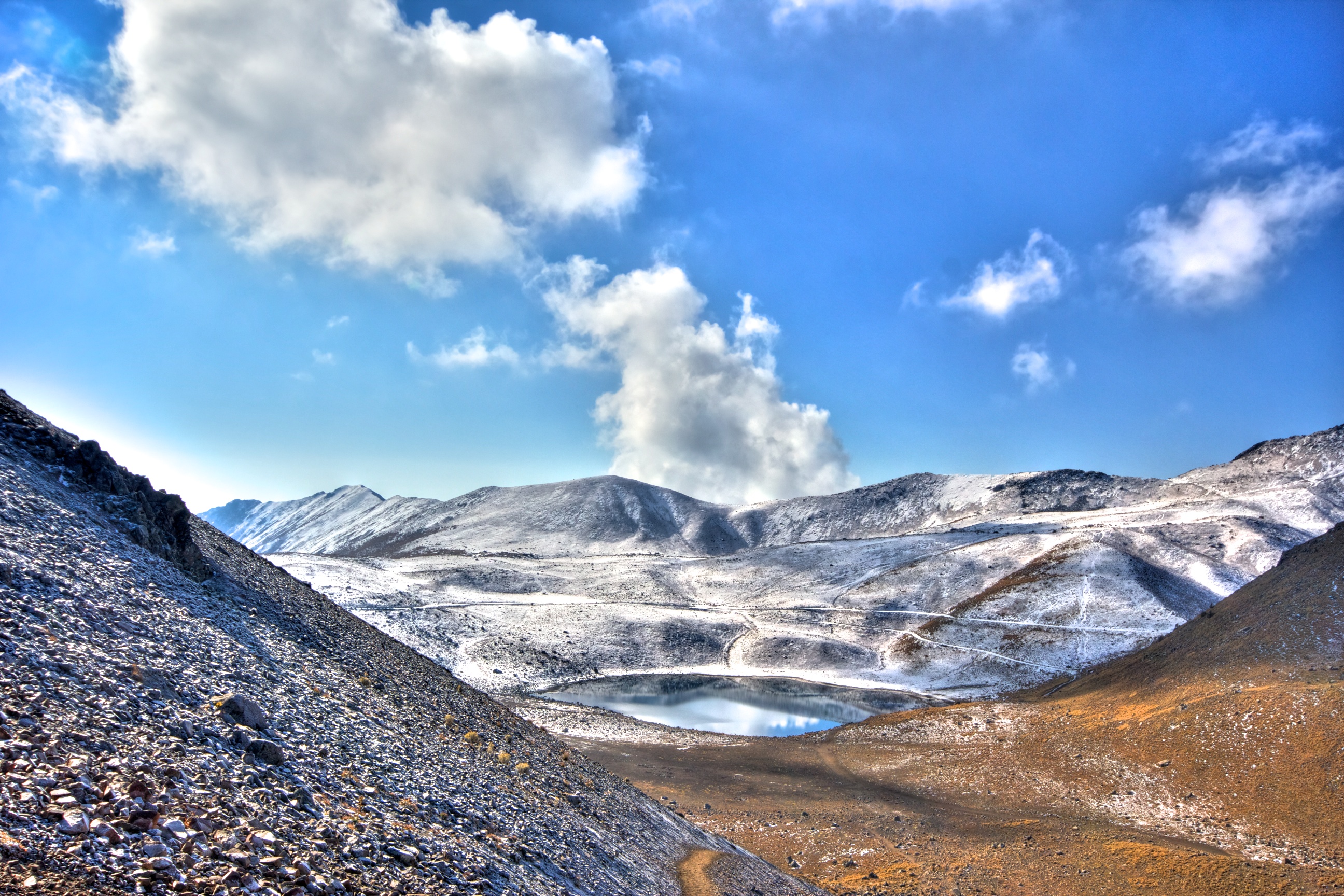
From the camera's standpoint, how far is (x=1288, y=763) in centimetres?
2742

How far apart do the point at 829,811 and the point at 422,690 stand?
68.0 feet

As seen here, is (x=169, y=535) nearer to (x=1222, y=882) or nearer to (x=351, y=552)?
(x=1222, y=882)

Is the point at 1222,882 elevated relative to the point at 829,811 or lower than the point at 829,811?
elevated

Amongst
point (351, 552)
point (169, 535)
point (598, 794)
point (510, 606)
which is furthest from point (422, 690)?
point (351, 552)

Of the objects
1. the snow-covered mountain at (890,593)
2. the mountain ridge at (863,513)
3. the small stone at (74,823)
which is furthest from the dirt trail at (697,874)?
the mountain ridge at (863,513)

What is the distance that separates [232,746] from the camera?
10.7 metres

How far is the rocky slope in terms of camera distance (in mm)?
7695

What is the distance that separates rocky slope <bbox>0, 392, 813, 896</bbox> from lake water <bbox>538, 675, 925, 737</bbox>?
32776 millimetres

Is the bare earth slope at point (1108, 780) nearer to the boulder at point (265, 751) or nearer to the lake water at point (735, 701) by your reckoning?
the lake water at point (735, 701)

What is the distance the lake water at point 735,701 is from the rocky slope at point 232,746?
3278cm

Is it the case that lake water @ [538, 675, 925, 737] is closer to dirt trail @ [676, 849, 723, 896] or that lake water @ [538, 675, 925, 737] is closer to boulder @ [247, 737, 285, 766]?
dirt trail @ [676, 849, 723, 896]

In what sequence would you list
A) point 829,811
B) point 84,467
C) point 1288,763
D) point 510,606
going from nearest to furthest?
1. point 84,467
2. point 1288,763
3. point 829,811
4. point 510,606

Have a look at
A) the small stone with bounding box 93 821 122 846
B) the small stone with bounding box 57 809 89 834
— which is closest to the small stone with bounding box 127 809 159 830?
the small stone with bounding box 93 821 122 846

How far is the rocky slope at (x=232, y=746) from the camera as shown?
25.2 feet
